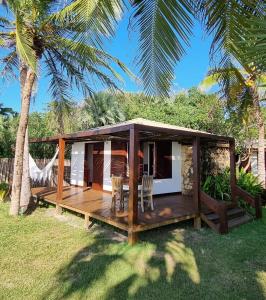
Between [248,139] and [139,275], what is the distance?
11.4m

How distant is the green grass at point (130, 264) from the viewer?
3811 millimetres

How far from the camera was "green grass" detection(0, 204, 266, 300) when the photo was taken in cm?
381

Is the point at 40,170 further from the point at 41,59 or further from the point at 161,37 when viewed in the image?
the point at 161,37

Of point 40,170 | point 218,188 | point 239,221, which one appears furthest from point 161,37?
point 40,170

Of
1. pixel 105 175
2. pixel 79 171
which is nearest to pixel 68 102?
pixel 105 175

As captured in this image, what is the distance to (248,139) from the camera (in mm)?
13719

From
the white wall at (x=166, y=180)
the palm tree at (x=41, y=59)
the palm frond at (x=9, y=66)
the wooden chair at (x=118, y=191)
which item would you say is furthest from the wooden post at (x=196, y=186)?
the palm frond at (x=9, y=66)

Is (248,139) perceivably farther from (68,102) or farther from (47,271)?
(47,271)

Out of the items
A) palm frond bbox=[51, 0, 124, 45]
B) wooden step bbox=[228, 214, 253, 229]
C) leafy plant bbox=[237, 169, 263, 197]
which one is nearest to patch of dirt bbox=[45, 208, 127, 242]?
wooden step bbox=[228, 214, 253, 229]

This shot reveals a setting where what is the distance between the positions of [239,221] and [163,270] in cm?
382

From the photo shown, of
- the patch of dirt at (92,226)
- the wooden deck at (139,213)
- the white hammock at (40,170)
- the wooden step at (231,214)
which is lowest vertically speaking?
the patch of dirt at (92,226)

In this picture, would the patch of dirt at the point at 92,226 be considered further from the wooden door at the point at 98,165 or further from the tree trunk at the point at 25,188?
the wooden door at the point at 98,165

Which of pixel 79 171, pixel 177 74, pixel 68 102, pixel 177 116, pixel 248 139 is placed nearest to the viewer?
pixel 177 74

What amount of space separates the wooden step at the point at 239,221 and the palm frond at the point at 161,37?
5.56m
